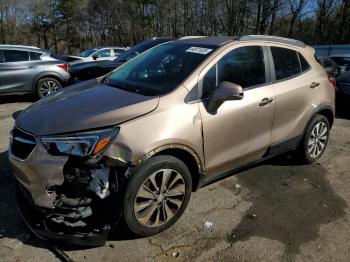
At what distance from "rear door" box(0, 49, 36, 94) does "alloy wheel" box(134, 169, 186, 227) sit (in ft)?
23.7

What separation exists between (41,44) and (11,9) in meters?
6.77

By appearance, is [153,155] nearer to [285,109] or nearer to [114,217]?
[114,217]

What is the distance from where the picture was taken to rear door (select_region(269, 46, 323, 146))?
4.33 meters

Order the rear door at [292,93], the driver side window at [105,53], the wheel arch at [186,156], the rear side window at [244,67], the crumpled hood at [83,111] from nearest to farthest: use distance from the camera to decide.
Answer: the crumpled hood at [83,111], the wheel arch at [186,156], the rear side window at [244,67], the rear door at [292,93], the driver side window at [105,53]

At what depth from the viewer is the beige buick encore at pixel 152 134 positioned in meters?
2.98

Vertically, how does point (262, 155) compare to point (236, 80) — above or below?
below

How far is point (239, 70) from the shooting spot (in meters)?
3.96

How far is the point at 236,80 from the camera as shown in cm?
389

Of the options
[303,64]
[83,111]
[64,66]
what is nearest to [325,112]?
[303,64]

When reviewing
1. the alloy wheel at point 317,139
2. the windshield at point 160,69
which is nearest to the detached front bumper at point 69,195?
the windshield at point 160,69

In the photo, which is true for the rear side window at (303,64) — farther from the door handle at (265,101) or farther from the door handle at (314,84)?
the door handle at (265,101)

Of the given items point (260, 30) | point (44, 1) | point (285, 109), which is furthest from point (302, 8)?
point (285, 109)

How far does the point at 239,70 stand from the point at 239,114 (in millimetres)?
511

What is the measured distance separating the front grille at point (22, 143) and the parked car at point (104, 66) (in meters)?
6.27
